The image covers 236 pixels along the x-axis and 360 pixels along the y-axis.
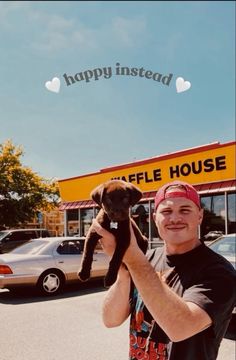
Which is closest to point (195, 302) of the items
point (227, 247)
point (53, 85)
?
point (53, 85)

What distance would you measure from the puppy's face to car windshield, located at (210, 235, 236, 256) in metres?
5.37

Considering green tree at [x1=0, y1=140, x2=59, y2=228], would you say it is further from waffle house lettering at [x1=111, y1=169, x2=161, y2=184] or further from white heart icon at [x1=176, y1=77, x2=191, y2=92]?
waffle house lettering at [x1=111, y1=169, x2=161, y2=184]

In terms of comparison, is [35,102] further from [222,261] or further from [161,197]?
[222,261]

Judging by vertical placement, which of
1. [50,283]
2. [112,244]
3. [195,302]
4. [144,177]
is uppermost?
[144,177]

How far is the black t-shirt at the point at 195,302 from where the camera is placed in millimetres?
1786

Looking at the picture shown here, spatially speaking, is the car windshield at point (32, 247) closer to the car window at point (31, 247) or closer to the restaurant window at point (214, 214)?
the car window at point (31, 247)

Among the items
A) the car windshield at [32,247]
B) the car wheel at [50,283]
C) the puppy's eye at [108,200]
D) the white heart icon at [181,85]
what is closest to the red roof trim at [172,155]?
the car windshield at [32,247]

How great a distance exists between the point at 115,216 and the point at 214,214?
39.2 feet

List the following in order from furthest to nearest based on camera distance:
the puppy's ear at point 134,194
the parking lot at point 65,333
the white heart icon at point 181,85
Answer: the parking lot at point 65,333, the white heart icon at point 181,85, the puppy's ear at point 134,194

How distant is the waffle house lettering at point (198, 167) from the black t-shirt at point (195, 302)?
11039 millimetres

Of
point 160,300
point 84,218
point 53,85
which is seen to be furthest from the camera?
point 84,218

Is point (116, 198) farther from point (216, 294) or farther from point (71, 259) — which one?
point (71, 259)

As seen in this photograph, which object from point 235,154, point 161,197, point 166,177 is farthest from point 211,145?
point 161,197

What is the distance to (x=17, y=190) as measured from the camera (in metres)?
2.58
